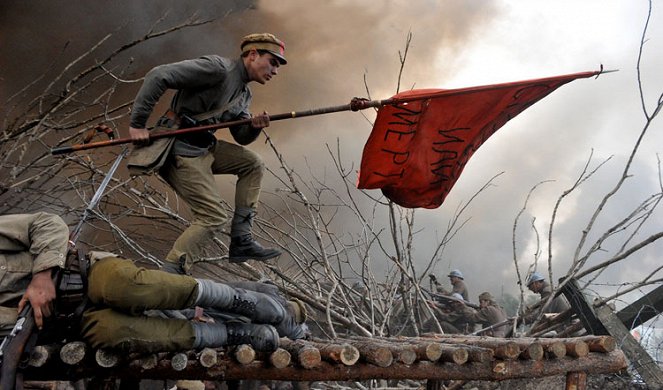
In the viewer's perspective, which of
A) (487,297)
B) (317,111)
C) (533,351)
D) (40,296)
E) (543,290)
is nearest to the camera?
(40,296)

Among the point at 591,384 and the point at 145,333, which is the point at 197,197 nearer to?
the point at 145,333

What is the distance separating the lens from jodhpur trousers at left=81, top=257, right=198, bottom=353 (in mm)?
2656

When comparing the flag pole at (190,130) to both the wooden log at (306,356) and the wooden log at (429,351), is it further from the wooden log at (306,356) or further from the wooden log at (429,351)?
the wooden log at (429,351)

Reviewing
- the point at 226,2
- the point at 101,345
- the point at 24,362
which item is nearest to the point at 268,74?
the point at 101,345

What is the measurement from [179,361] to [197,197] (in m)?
1.08

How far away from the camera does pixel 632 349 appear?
18.3 feet

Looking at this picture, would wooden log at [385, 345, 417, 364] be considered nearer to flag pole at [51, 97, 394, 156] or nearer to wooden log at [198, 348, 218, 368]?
wooden log at [198, 348, 218, 368]

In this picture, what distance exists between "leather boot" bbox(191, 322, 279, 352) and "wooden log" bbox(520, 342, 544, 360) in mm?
1886

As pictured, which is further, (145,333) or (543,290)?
(543,290)

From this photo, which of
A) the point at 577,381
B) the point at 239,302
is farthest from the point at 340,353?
the point at 577,381

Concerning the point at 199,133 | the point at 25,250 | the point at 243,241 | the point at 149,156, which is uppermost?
the point at 199,133

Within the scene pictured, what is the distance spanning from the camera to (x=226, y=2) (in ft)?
37.7

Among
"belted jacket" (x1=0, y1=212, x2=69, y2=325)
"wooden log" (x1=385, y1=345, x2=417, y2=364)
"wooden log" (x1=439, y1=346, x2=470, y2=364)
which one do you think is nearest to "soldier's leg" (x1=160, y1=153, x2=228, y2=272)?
"belted jacket" (x1=0, y1=212, x2=69, y2=325)

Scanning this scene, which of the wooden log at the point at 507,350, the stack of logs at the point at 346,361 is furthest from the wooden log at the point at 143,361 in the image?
the wooden log at the point at 507,350
